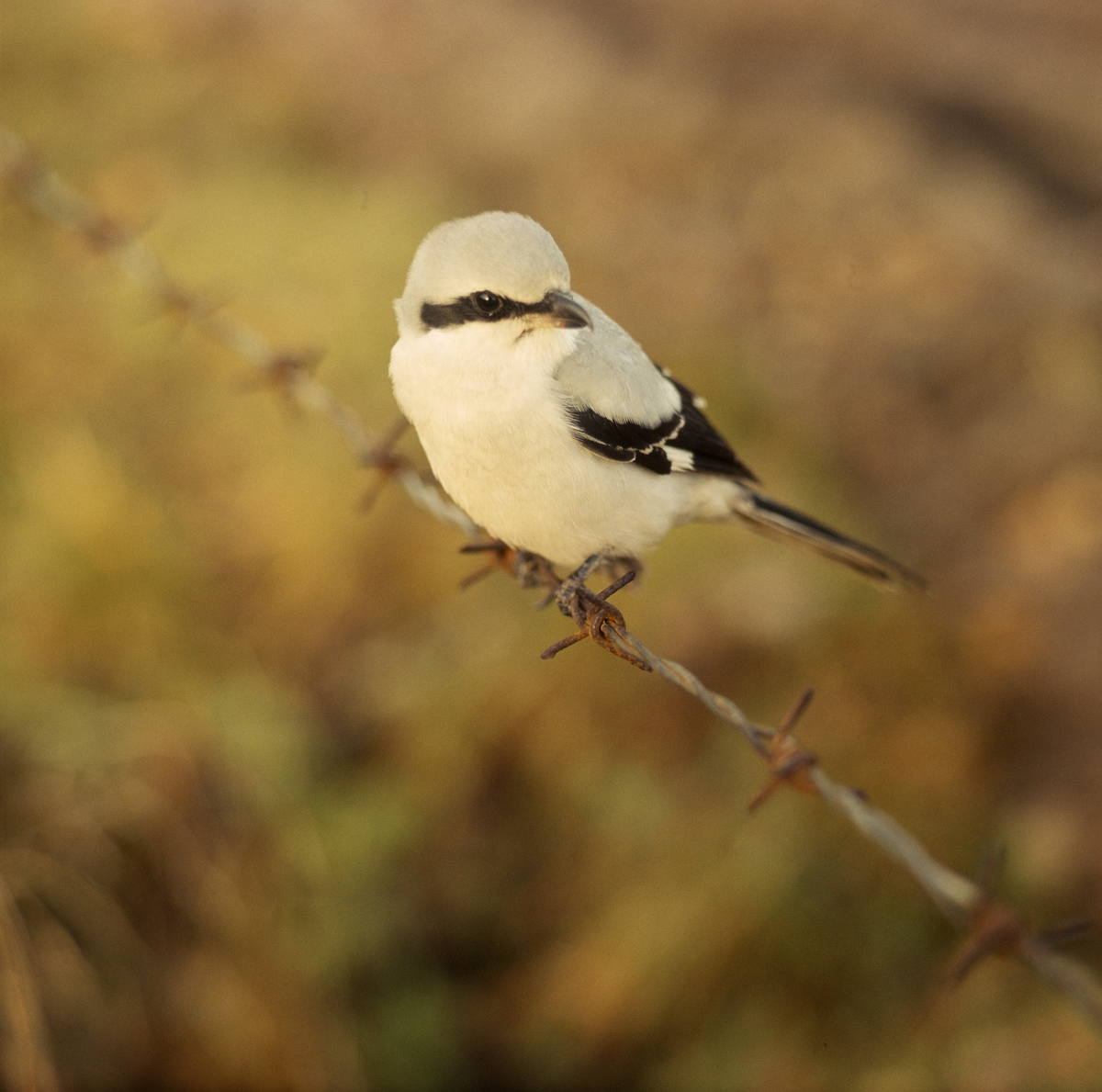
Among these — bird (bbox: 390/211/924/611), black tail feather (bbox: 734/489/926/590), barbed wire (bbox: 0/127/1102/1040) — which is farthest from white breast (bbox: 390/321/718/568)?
black tail feather (bbox: 734/489/926/590)

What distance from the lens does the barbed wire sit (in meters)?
1.57

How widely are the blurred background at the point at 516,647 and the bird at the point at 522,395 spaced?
1753mm

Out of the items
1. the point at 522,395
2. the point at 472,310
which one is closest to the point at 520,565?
the point at 522,395

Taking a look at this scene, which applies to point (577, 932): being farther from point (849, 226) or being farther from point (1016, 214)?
point (1016, 214)

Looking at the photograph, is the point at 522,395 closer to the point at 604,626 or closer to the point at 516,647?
the point at 604,626

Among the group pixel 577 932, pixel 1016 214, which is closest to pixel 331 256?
pixel 577 932

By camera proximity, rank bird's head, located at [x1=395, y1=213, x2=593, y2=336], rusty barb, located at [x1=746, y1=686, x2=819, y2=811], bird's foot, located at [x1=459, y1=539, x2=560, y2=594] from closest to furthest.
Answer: rusty barb, located at [x1=746, y1=686, x2=819, y2=811]
bird's head, located at [x1=395, y1=213, x2=593, y2=336]
bird's foot, located at [x1=459, y1=539, x2=560, y2=594]

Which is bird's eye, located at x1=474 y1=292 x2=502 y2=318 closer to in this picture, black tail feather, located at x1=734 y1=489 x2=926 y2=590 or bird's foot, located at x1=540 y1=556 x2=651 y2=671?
bird's foot, located at x1=540 y1=556 x2=651 y2=671

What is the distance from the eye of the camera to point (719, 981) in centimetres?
357

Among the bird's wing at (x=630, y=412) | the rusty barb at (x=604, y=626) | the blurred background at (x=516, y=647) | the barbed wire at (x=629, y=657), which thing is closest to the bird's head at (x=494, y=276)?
the bird's wing at (x=630, y=412)

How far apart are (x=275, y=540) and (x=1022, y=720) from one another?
351cm

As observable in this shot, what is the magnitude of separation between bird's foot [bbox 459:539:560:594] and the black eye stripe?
536 mm

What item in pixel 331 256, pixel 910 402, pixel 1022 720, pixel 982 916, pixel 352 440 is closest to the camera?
pixel 982 916

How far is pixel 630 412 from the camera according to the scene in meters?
2.52
